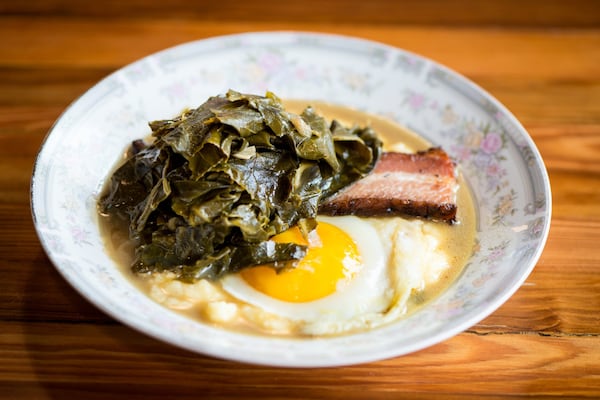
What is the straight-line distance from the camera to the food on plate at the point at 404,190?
456cm

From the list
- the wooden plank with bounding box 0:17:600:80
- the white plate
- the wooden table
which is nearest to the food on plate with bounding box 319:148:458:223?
the white plate

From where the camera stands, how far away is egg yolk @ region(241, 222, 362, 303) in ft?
12.8

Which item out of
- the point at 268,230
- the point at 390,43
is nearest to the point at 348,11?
the point at 390,43

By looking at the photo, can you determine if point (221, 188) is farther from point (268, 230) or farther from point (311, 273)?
point (311, 273)

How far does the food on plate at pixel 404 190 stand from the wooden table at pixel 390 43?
0.83 meters

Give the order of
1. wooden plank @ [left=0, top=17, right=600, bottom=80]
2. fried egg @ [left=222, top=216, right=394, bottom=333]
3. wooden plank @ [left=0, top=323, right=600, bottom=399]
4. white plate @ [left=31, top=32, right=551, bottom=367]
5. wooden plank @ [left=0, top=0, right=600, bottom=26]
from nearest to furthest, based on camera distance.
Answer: white plate @ [left=31, top=32, right=551, bottom=367] → wooden plank @ [left=0, top=323, right=600, bottom=399] → fried egg @ [left=222, top=216, right=394, bottom=333] → wooden plank @ [left=0, top=17, right=600, bottom=80] → wooden plank @ [left=0, top=0, right=600, bottom=26]

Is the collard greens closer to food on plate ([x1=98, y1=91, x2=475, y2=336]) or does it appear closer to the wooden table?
food on plate ([x1=98, y1=91, x2=475, y2=336])

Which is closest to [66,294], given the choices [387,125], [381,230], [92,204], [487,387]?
[92,204]

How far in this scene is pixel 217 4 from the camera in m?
7.39

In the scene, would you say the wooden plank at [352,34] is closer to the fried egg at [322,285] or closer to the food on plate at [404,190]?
the food on plate at [404,190]

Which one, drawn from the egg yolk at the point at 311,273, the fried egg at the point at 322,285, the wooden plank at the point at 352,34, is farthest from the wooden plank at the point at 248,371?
the wooden plank at the point at 352,34

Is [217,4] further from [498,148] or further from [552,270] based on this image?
[552,270]

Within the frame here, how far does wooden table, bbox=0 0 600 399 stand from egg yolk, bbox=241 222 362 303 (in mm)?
508

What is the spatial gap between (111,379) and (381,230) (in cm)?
201
